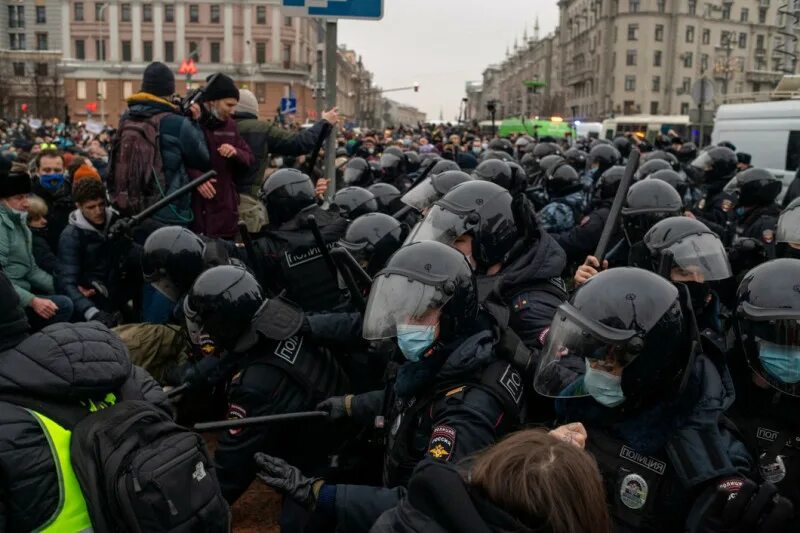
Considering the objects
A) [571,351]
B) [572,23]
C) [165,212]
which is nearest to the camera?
[571,351]

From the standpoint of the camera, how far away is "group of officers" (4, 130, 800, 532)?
7.77 ft

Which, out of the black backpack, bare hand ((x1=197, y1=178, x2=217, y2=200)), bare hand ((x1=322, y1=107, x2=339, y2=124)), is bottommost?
the black backpack

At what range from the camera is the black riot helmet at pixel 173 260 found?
4281 mm

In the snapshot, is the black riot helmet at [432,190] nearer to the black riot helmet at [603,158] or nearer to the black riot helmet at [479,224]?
the black riot helmet at [479,224]

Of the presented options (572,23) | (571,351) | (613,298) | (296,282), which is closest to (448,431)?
(571,351)

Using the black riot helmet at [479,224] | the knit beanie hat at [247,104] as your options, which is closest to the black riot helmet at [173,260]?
the black riot helmet at [479,224]

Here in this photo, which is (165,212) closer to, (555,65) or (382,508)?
(382,508)

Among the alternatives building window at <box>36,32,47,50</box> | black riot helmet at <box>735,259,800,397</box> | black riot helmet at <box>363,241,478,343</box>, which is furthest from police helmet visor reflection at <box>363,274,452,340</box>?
building window at <box>36,32,47,50</box>

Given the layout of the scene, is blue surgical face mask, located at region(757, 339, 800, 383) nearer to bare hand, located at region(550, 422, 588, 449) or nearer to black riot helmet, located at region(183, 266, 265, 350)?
bare hand, located at region(550, 422, 588, 449)

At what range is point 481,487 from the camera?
150cm

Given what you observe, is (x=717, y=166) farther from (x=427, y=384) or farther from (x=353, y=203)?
(x=427, y=384)

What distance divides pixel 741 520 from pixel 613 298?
29.8 inches

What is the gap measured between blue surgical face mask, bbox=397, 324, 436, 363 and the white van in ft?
37.5

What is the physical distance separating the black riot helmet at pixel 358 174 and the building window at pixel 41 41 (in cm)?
7923
